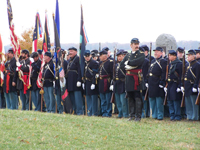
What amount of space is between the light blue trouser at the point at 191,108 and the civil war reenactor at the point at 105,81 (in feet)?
8.41

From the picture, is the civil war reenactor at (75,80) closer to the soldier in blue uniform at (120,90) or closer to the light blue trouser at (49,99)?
the light blue trouser at (49,99)

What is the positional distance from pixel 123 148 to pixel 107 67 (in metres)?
5.35

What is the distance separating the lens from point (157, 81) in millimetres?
11562

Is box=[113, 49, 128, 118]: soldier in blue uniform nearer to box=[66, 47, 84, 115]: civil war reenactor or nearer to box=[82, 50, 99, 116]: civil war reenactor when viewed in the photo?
box=[82, 50, 99, 116]: civil war reenactor

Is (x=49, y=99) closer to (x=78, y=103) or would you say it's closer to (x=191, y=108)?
(x=78, y=103)

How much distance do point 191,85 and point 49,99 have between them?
5.26 metres

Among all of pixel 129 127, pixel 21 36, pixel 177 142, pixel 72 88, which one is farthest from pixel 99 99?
pixel 21 36

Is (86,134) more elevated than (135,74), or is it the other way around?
(135,74)

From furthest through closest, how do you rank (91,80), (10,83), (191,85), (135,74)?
(10,83) < (91,80) < (191,85) < (135,74)

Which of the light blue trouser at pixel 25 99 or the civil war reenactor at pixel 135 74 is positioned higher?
the civil war reenactor at pixel 135 74

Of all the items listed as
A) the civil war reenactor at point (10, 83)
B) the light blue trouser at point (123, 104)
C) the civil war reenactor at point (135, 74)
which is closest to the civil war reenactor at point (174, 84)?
the light blue trouser at point (123, 104)

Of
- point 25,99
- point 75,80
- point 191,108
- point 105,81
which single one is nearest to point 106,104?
point 105,81

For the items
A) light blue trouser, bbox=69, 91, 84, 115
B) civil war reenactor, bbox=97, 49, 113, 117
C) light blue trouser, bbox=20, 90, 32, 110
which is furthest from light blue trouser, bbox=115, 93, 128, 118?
light blue trouser, bbox=20, 90, 32, 110

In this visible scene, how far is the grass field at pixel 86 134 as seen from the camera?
7.09m
